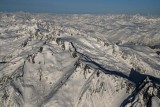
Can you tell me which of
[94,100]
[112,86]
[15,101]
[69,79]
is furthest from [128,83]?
[15,101]

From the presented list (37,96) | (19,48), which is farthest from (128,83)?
(19,48)

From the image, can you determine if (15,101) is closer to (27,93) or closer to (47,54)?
(27,93)

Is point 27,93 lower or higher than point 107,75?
lower

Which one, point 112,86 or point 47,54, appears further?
point 47,54

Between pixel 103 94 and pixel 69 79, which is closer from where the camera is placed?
pixel 103 94

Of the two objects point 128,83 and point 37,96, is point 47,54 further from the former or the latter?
point 128,83

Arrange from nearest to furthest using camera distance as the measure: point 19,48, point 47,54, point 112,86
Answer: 1. point 112,86
2. point 47,54
3. point 19,48

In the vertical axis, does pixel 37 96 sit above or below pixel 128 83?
below

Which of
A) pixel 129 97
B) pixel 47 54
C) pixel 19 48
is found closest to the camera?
pixel 129 97

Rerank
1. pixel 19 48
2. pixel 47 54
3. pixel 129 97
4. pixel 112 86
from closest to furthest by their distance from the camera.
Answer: pixel 129 97 → pixel 112 86 → pixel 47 54 → pixel 19 48
